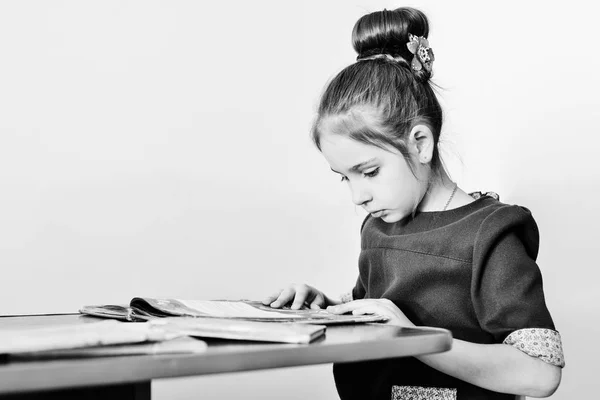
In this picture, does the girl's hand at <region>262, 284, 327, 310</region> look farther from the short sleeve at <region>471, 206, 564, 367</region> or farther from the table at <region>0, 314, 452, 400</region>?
the table at <region>0, 314, 452, 400</region>

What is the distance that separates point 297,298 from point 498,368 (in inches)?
13.0

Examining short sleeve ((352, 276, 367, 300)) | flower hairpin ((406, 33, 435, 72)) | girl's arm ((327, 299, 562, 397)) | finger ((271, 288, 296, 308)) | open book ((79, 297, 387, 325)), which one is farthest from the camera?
short sleeve ((352, 276, 367, 300))

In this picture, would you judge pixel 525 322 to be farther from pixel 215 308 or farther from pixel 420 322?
pixel 215 308

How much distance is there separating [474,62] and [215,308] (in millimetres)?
1149

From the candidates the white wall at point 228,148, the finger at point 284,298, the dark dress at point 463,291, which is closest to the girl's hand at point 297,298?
the finger at point 284,298

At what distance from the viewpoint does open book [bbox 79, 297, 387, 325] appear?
776mm

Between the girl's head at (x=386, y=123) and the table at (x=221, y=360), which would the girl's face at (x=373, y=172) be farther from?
the table at (x=221, y=360)

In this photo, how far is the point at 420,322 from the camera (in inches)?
43.0

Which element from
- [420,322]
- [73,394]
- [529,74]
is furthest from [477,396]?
[529,74]

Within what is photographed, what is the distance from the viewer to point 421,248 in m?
1.12

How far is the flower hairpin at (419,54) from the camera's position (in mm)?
1174

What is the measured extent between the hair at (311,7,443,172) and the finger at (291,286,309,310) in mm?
227

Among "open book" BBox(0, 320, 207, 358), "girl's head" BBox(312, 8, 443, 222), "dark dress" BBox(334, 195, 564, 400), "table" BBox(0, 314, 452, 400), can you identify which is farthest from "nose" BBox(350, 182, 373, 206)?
"open book" BBox(0, 320, 207, 358)

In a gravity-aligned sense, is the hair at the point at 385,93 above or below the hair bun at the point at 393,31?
below
